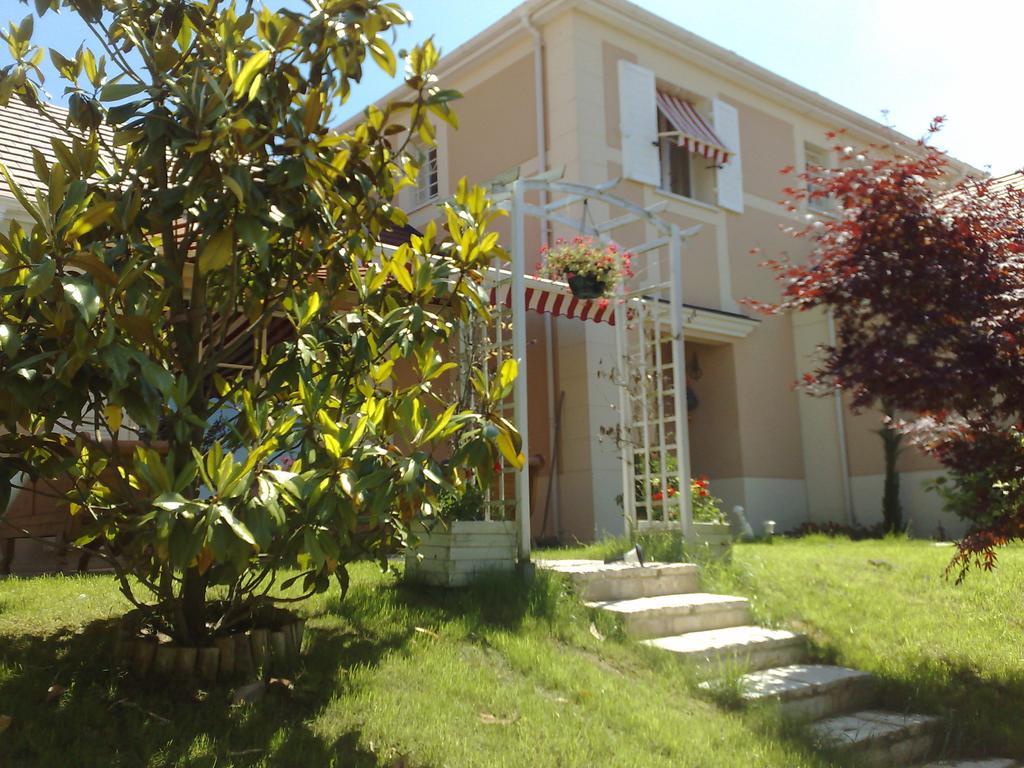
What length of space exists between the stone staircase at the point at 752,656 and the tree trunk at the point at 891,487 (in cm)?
747

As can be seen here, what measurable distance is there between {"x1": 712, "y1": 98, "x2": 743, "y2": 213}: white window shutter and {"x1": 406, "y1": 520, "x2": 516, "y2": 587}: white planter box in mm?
8912

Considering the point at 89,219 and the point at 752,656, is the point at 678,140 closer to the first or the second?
the point at 752,656

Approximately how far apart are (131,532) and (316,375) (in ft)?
3.67

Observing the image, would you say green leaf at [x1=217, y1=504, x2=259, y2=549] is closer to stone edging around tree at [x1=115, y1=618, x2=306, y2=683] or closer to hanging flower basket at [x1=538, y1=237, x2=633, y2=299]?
stone edging around tree at [x1=115, y1=618, x2=306, y2=683]

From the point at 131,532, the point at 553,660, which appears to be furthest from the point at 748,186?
the point at 131,532

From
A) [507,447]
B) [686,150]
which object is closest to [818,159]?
[686,150]

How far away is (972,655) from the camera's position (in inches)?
251

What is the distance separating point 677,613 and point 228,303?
378cm

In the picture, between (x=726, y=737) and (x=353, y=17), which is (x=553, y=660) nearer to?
(x=726, y=737)

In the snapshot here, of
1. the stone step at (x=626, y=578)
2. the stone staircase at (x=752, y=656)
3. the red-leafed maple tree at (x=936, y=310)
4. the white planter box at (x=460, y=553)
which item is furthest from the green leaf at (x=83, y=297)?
the red-leafed maple tree at (x=936, y=310)

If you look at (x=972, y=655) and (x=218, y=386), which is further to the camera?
(x=972, y=655)

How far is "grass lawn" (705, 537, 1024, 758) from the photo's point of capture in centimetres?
571

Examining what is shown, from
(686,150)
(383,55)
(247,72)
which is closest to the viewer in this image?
(247,72)

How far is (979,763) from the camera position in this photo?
5172 mm
